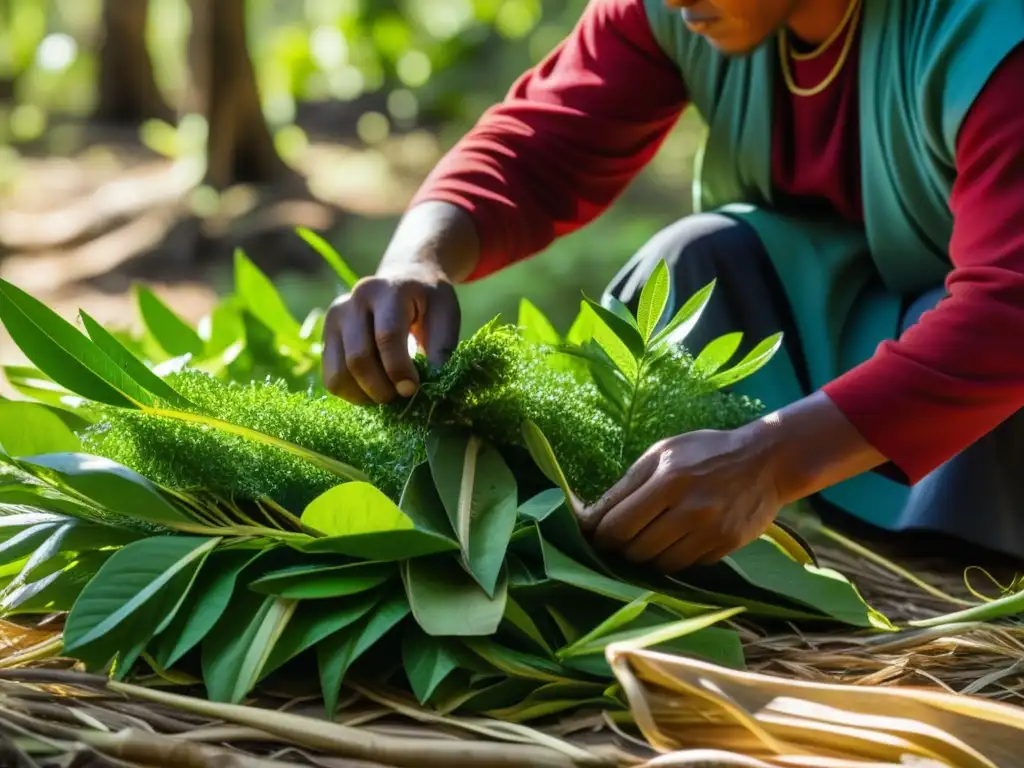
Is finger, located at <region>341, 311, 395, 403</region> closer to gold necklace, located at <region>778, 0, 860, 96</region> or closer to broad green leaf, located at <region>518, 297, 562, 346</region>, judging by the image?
broad green leaf, located at <region>518, 297, 562, 346</region>

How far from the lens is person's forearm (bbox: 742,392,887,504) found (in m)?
0.88

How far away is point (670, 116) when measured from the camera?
1385mm

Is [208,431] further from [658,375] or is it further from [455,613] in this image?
[658,375]

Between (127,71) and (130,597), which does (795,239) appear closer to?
(130,597)

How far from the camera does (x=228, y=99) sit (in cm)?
364

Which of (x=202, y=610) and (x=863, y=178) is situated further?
(x=863, y=178)

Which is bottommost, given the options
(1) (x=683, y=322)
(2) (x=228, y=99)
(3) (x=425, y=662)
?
(3) (x=425, y=662)

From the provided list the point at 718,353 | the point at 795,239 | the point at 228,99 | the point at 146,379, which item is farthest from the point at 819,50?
the point at 228,99

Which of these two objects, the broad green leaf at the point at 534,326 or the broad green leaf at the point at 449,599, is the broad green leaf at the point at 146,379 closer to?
the broad green leaf at the point at 449,599

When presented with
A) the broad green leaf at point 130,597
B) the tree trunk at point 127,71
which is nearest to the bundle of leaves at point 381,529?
the broad green leaf at point 130,597

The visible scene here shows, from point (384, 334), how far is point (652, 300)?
0.70 ft

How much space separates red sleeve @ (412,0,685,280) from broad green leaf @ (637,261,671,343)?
0.32 metres

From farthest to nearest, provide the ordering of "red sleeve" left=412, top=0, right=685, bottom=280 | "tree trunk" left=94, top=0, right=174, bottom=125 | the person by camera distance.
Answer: "tree trunk" left=94, top=0, right=174, bottom=125
"red sleeve" left=412, top=0, right=685, bottom=280
the person

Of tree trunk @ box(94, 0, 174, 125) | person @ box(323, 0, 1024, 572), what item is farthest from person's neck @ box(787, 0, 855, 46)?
tree trunk @ box(94, 0, 174, 125)
